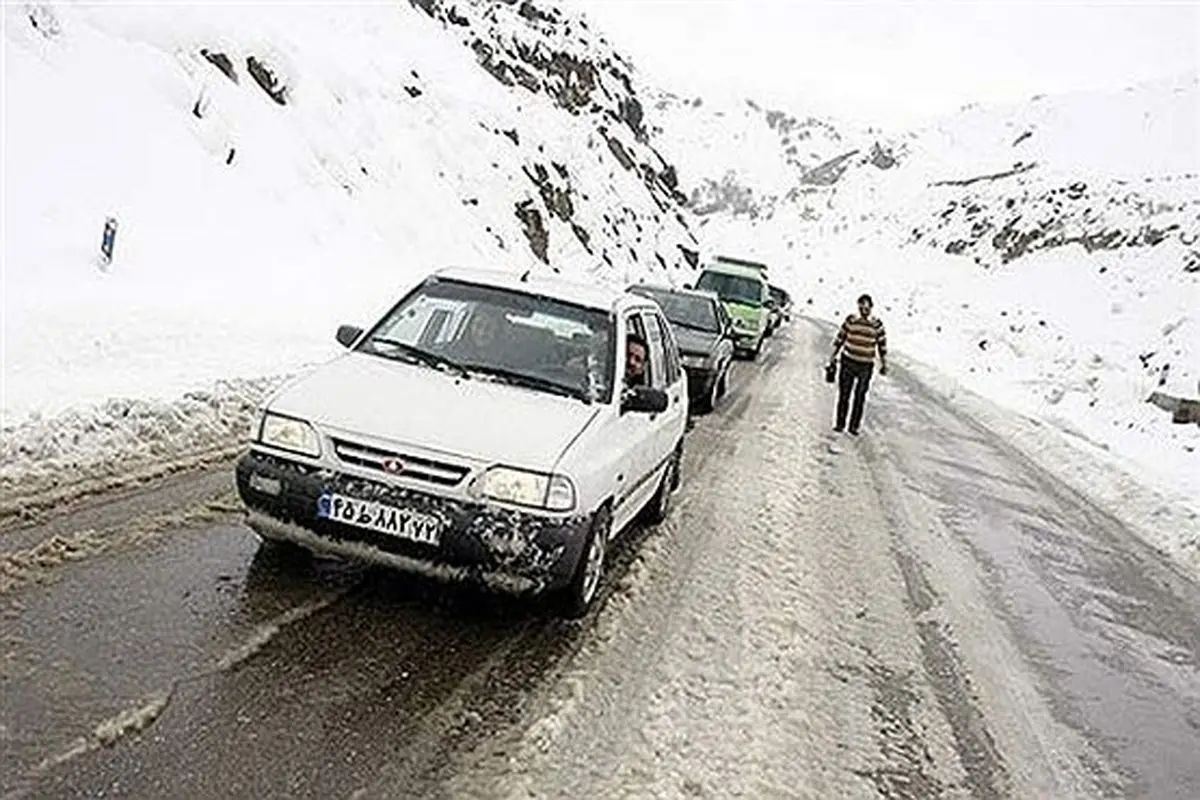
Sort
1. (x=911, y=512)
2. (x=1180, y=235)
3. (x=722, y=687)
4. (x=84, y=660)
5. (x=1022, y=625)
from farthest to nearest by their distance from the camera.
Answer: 1. (x=1180, y=235)
2. (x=911, y=512)
3. (x=1022, y=625)
4. (x=722, y=687)
5. (x=84, y=660)

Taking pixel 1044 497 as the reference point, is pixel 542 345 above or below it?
above

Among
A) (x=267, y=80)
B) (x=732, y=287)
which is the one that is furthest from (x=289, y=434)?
(x=732, y=287)

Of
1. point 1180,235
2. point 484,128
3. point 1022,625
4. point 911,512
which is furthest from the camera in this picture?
point 1180,235

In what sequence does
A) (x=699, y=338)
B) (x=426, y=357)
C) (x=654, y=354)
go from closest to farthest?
1. (x=426, y=357)
2. (x=654, y=354)
3. (x=699, y=338)

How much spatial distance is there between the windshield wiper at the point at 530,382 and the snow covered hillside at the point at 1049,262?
711 cm

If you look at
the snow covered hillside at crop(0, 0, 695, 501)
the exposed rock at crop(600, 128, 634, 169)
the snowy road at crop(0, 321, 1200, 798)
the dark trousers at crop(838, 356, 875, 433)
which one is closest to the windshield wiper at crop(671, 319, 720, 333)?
the dark trousers at crop(838, 356, 875, 433)

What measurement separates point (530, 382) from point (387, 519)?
4.43 ft

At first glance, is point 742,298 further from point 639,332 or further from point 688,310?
point 639,332

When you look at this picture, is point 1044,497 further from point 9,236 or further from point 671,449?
point 9,236

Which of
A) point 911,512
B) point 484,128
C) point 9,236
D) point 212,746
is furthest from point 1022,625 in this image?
point 484,128

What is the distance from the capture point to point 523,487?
547 centimetres

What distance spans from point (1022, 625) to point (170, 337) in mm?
8179

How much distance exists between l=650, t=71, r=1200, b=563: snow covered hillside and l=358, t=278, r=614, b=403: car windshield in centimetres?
685

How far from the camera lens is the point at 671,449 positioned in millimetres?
8531
